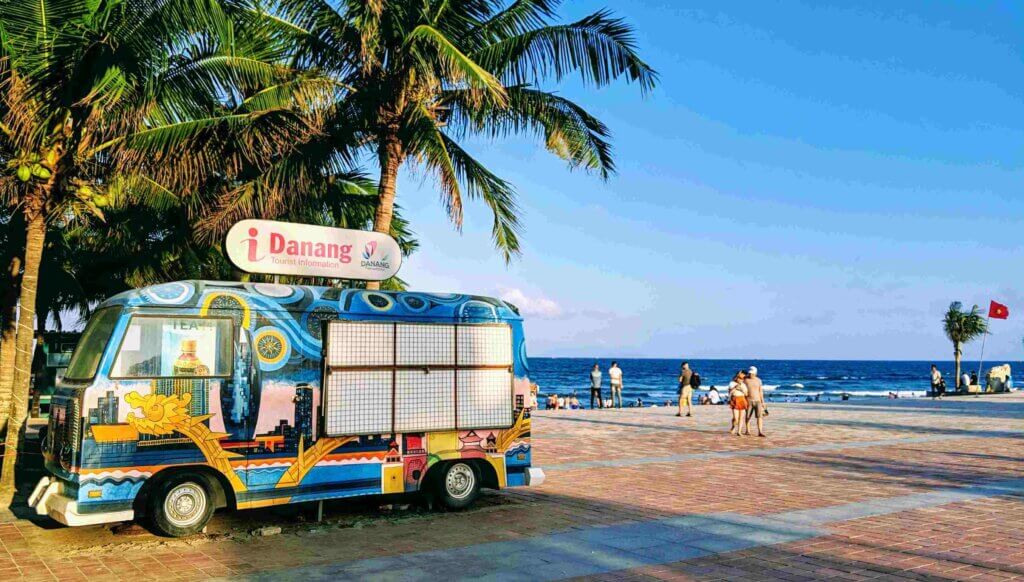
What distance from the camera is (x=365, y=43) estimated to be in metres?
13.2

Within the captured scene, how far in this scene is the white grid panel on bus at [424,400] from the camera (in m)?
9.94

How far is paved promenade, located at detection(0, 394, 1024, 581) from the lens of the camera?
749 centimetres

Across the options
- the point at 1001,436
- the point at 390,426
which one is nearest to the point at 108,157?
the point at 390,426

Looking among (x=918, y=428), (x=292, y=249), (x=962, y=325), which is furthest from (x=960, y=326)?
(x=292, y=249)

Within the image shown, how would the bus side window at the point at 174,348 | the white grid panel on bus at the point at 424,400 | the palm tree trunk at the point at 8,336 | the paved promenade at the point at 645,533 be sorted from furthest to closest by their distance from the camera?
the palm tree trunk at the point at 8,336 < the white grid panel on bus at the point at 424,400 < the bus side window at the point at 174,348 < the paved promenade at the point at 645,533

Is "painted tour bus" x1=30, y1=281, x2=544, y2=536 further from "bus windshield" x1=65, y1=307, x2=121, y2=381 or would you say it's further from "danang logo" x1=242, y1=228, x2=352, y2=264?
"danang logo" x1=242, y1=228, x2=352, y2=264

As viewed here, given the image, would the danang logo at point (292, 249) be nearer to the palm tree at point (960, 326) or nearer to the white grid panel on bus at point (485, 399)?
the white grid panel on bus at point (485, 399)

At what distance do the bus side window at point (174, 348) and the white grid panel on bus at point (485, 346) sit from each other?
287 centimetres

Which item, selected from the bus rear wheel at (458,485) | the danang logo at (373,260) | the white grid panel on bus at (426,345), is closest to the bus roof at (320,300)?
the white grid panel on bus at (426,345)

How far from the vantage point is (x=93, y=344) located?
877 cm

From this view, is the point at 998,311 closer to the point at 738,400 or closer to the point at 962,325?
the point at 962,325

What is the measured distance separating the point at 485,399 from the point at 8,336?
9174 millimetres

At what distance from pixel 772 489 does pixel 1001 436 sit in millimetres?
11812

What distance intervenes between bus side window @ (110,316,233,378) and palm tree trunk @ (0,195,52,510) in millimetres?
2905
